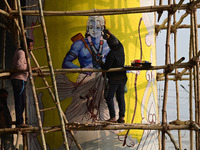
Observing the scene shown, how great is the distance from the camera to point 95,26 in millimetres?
11164

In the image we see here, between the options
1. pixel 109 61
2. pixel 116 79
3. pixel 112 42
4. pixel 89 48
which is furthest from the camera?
pixel 89 48

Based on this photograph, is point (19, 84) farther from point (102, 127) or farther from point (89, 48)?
point (89, 48)

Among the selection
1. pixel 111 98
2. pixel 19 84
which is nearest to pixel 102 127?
pixel 111 98

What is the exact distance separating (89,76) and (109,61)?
1152 mm

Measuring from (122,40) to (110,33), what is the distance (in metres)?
0.39

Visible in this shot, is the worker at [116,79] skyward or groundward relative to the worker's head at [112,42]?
groundward

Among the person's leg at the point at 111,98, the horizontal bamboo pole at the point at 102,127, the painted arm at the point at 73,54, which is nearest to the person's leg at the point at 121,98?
the person's leg at the point at 111,98

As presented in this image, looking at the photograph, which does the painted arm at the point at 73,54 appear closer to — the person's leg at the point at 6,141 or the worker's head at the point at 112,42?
the worker's head at the point at 112,42

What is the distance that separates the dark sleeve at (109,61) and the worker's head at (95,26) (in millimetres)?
1133

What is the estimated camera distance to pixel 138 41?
11.6 m

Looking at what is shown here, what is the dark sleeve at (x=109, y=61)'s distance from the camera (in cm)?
996

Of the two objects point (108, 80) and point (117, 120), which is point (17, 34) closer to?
point (108, 80)

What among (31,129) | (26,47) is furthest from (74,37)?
(31,129)

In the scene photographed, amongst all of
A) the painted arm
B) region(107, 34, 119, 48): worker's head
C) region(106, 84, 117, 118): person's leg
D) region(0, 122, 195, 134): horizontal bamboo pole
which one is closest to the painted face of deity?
the painted arm
